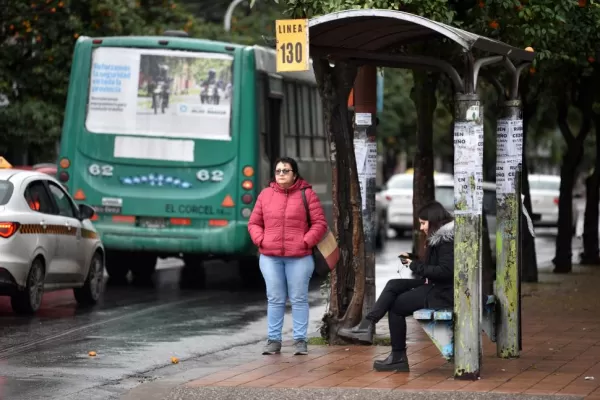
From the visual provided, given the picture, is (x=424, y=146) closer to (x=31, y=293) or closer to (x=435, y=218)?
(x=31, y=293)

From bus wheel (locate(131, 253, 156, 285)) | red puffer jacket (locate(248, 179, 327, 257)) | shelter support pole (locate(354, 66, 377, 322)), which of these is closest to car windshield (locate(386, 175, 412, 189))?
bus wheel (locate(131, 253, 156, 285))

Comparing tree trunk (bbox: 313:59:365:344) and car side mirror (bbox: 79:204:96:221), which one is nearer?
tree trunk (bbox: 313:59:365:344)

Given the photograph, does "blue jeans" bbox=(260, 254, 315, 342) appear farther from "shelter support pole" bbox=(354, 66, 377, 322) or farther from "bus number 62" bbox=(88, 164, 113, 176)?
"bus number 62" bbox=(88, 164, 113, 176)

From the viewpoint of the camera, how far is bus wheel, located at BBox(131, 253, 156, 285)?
21469mm

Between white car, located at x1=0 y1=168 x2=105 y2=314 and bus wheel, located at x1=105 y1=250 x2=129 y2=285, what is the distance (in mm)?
3365

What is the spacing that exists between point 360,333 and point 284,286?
931 millimetres

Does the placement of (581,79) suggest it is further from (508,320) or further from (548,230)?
(548,230)

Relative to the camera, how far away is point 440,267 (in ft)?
34.8

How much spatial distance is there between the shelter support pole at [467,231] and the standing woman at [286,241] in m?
1.91

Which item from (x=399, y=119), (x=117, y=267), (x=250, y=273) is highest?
(x=399, y=119)

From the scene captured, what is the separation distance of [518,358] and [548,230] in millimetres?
31494

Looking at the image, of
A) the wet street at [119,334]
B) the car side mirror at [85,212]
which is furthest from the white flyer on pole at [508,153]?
the car side mirror at [85,212]

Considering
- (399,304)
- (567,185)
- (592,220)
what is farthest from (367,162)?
(592,220)

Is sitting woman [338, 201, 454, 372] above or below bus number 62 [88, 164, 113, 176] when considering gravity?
below
